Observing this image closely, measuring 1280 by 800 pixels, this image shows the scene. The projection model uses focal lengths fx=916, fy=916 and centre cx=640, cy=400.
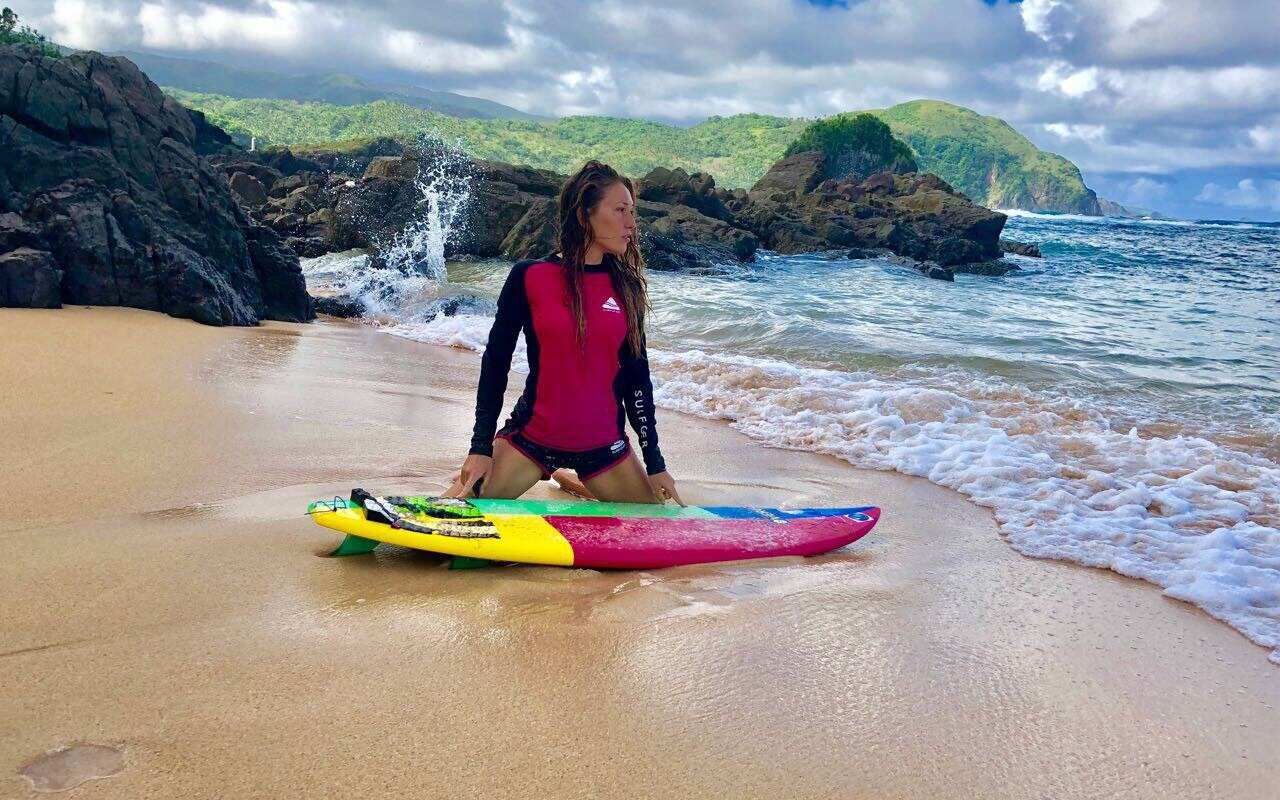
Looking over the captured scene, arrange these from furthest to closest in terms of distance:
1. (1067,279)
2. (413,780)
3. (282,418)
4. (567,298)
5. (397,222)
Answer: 1. (1067,279)
2. (397,222)
3. (282,418)
4. (567,298)
5. (413,780)

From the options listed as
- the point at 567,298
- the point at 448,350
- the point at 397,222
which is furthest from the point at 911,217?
the point at 567,298

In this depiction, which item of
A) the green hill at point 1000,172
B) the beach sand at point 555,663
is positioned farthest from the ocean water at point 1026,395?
the green hill at point 1000,172

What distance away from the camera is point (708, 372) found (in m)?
8.16

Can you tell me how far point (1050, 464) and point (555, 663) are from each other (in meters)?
3.74

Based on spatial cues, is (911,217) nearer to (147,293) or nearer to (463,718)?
(147,293)

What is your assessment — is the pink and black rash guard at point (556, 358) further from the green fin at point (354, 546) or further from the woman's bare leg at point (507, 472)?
the green fin at point (354, 546)

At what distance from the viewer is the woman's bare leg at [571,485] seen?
404 centimetres

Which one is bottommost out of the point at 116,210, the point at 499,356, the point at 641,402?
the point at 641,402

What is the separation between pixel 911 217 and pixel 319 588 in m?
38.9

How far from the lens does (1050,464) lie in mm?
5121

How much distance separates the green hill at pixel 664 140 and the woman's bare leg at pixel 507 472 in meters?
56.7

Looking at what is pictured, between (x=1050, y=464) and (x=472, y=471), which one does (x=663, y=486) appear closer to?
(x=472, y=471)

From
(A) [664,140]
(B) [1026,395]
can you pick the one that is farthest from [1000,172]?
(B) [1026,395]

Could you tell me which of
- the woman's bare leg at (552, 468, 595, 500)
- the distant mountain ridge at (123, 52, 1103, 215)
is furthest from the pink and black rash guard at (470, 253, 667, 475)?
the distant mountain ridge at (123, 52, 1103, 215)
